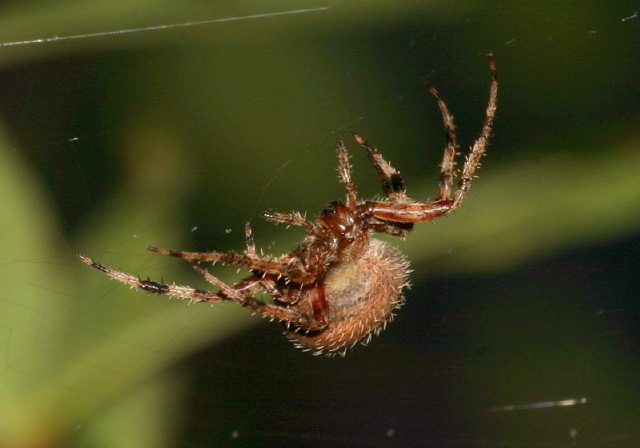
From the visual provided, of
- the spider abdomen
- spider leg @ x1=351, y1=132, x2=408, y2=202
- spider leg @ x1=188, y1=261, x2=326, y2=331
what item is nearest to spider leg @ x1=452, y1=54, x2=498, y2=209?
spider leg @ x1=351, y1=132, x2=408, y2=202

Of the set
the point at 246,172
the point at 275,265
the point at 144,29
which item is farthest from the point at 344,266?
the point at 144,29

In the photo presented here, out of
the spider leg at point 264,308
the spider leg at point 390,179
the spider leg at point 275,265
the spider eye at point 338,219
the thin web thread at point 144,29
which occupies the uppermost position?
the thin web thread at point 144,29

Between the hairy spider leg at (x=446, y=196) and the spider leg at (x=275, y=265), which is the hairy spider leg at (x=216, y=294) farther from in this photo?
the hairy spider leg at (x=446, y=196)

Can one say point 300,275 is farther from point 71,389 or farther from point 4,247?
point 4,247

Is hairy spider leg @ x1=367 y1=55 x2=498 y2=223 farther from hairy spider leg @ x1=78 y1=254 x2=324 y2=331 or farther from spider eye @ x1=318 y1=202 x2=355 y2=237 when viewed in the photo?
hairy spider leg @ x1=78 y1=254 x2=324 y2=331

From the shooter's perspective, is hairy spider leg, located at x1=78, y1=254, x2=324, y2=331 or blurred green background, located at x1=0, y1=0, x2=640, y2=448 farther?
blurred green background, located at x1=0, y1=0, x2=640, y2=448

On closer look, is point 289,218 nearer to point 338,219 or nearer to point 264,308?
point 338,219

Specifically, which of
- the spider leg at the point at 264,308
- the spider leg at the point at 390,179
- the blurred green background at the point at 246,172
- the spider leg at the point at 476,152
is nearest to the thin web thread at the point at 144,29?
the blurred green background at the point at 246,172
